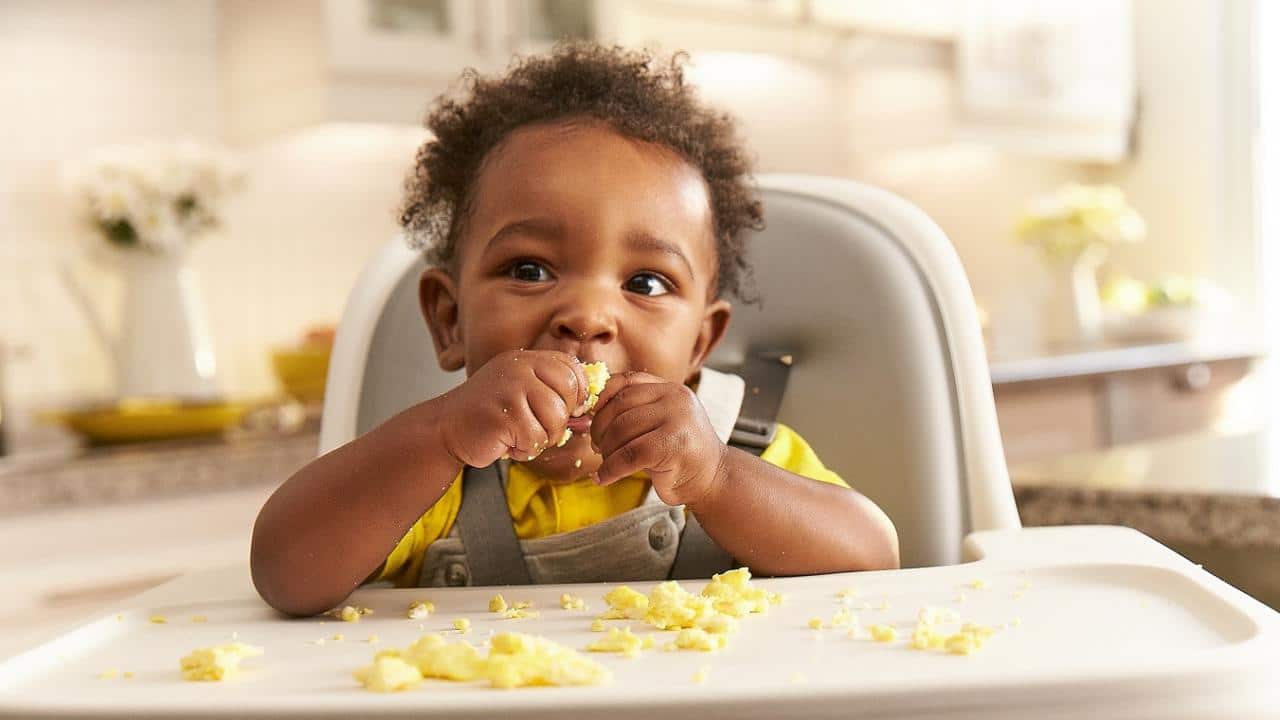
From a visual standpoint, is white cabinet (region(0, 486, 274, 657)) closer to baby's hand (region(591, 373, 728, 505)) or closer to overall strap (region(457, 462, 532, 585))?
overall strap (region(457, 462, 532, 585))

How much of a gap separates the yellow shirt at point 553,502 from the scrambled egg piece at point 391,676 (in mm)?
439

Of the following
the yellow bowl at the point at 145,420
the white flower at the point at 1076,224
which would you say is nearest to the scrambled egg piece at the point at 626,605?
the yellow bowl at the point at 145,420

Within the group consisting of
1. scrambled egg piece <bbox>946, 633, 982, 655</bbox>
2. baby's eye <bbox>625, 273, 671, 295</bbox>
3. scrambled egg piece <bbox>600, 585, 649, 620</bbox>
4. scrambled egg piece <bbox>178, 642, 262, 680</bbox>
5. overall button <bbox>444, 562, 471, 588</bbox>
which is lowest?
overall button <bbox>444, 562, 471, 588</bbox>

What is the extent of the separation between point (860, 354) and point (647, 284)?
19 centimetres

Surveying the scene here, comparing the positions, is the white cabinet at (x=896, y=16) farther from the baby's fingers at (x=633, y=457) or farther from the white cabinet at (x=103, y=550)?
the baby's fingers at (x=633, y=457)

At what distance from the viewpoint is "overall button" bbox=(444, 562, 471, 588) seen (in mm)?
918

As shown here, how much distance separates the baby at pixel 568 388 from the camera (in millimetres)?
753

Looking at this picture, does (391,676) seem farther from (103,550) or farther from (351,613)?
(103,550)

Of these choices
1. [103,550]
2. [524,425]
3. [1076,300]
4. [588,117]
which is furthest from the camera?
[1076,300]

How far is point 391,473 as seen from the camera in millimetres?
769

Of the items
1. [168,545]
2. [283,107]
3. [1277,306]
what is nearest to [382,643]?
[168,545]

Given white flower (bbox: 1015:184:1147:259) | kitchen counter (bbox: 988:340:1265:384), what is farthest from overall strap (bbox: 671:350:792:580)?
white flower (bbox: 1015:184:1147:259)

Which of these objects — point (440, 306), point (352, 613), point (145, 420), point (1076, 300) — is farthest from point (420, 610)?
point (1076, 300)

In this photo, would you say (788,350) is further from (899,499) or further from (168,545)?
(168,545)
